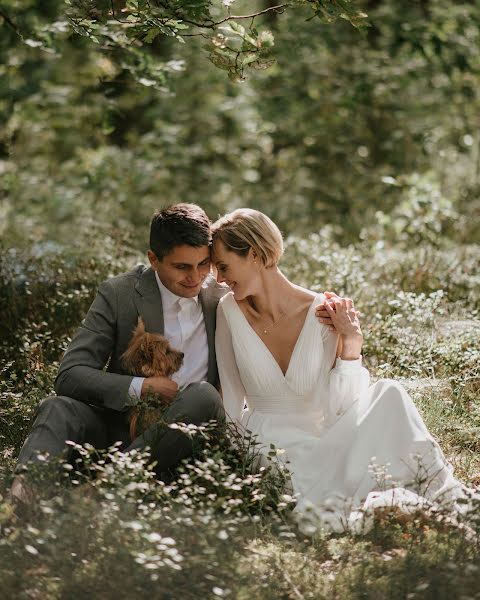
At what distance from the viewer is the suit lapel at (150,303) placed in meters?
4.26

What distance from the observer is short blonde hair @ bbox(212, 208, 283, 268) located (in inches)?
162

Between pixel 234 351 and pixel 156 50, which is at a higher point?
pixel 234 351

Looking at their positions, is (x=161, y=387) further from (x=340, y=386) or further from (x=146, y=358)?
(x=340, y=386)

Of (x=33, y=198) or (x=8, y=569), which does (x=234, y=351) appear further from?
(x=33, y=198)

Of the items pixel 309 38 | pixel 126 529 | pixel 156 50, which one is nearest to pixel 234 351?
pixel 126 529

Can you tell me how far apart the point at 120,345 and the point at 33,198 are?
749 centimetres

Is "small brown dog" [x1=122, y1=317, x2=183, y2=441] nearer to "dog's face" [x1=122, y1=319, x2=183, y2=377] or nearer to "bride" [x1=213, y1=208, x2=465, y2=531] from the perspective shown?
"dog's face" [x1=122, y1=319, x2=183, y2=377]

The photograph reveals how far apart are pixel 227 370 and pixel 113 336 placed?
0.56 meters

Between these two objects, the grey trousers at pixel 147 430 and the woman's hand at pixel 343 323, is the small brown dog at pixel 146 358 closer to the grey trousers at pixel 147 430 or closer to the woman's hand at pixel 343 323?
the grey trousers at pixel 147 430

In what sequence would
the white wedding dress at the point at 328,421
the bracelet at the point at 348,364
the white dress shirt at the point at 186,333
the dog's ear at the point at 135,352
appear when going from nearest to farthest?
1. the white wedding dress at the point at 328,421
2. the dog's ear at the point at 135,352
3. the bracelet at the point at 348,364
4. the white dress shirt at the point at 186,333

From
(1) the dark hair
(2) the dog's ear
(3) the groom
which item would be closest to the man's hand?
(3) the groom

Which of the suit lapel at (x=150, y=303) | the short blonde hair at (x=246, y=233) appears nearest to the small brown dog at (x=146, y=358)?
the suit lapel at (x=150, y=303)

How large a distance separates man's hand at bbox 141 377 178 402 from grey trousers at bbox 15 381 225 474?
0.28 ft

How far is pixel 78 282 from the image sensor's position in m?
6.55
